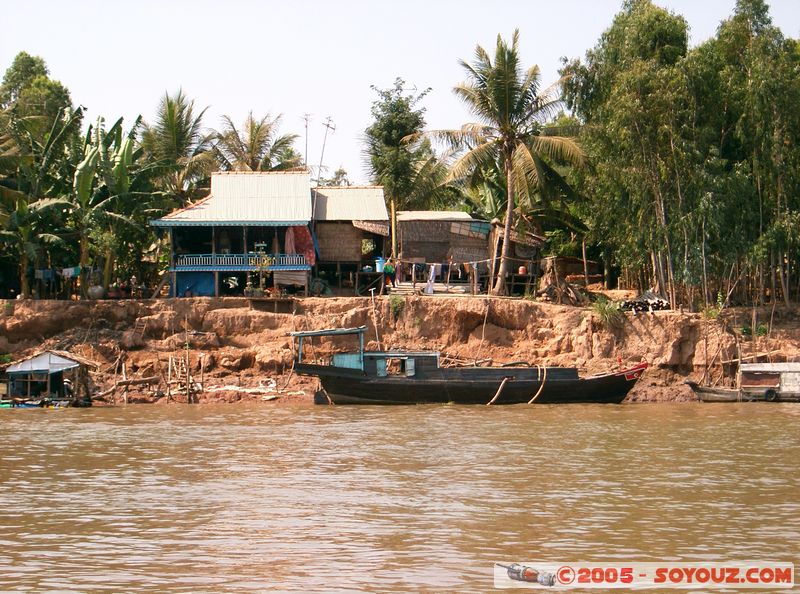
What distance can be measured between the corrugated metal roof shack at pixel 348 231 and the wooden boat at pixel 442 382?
24.3 feet

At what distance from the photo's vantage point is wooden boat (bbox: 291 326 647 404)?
25.8 m

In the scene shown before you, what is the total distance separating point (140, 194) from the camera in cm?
3122

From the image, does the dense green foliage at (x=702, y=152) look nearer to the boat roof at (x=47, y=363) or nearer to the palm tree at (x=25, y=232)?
the boat roof at (x=47, y=363)

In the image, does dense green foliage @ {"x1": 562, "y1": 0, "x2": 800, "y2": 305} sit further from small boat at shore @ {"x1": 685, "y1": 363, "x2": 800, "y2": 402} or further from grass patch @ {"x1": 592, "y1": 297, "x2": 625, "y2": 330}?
small boat at shore @ {"x1": 685, "y1": 363, "x2": 800, "y2": 402}

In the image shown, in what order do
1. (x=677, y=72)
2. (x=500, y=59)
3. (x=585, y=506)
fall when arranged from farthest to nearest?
1. (x=500, y=59)
2. (x=677, y=72)
3. (x=585, y=506)

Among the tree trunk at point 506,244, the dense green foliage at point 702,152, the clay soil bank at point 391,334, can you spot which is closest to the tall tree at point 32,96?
the clay soil bank at point 391,334

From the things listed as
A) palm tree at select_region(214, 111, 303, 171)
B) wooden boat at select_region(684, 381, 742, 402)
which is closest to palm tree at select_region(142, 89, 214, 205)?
palm tree at select_region(214, 111, 303, 171)

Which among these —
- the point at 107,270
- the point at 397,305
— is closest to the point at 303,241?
the point at 397,305

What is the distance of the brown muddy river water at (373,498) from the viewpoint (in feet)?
36.1

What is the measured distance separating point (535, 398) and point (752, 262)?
8118 millimetres

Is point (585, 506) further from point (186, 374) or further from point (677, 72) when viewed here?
point (677, 72)

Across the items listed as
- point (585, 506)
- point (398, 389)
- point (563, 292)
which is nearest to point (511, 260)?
point (563, 292)

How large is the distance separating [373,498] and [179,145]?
25193 mm

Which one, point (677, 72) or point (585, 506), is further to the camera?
point (677, 72)
